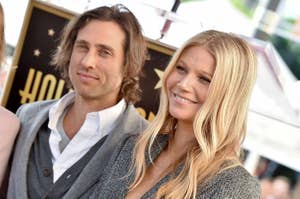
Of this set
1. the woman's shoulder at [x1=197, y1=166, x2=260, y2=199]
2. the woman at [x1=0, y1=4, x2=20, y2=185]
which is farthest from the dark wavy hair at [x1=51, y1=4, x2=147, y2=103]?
→ the woman's shoulder at [x1=197, y1=166, x2=260, y2=199]

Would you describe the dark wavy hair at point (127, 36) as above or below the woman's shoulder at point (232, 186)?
above

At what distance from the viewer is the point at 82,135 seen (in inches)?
65.5

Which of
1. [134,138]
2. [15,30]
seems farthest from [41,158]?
[15,30]

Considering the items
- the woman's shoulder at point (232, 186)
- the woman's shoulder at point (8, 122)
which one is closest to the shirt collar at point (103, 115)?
the woman's shoulder at point (8, 122)

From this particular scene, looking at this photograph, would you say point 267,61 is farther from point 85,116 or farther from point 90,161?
point 90,161

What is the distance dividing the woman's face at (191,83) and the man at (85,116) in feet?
0.98

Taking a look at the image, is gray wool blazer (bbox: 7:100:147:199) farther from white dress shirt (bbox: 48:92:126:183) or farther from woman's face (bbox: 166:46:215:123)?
woman's face (bbox: 166:46:215:123)

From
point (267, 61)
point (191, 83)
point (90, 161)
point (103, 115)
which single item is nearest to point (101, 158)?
point (90, 161)

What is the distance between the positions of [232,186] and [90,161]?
1.64ft

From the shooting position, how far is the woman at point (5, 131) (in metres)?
1.66

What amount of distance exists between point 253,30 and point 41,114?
1057 millimetres

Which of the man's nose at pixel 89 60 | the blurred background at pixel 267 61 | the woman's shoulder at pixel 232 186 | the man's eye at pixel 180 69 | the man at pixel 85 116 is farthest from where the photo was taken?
the blurred background at pixel 267 61

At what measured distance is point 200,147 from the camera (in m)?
1.40

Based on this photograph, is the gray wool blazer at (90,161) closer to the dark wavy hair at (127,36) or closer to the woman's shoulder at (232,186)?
the dark wavy hair at (127,36)
